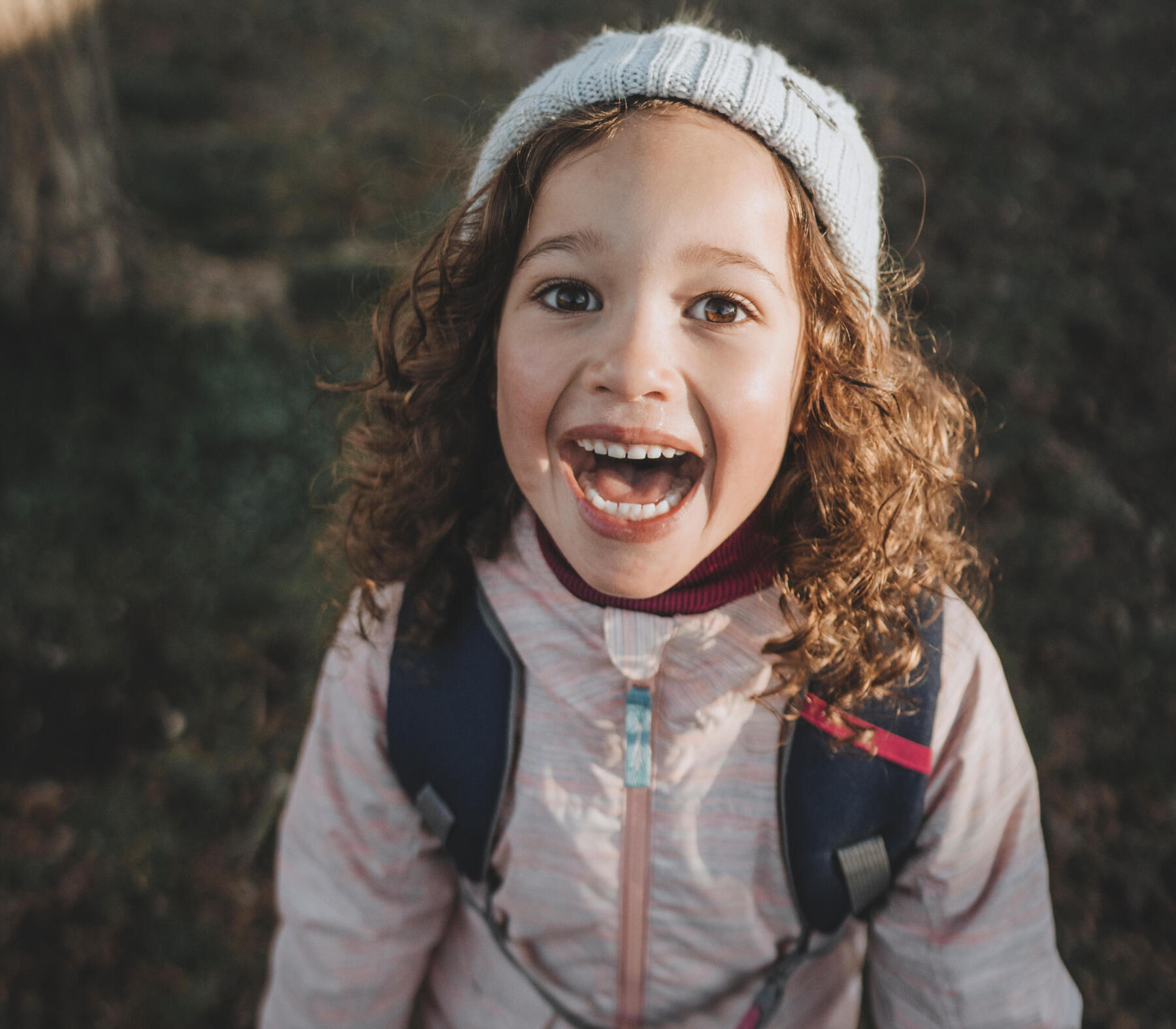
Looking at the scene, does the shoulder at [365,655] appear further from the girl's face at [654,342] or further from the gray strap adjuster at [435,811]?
the girl's face at [654,342]

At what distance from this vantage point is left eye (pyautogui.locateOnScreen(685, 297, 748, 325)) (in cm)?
123

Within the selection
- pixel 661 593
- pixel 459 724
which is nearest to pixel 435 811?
pixel 459 724

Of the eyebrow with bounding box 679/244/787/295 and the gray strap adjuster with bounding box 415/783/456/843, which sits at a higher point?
the eyebrow with bounding box 679/244/787/295

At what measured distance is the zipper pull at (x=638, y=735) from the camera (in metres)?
1.42

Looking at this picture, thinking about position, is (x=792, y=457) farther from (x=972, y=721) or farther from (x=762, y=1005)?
(x=762, y=1005)

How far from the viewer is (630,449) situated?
1224mm

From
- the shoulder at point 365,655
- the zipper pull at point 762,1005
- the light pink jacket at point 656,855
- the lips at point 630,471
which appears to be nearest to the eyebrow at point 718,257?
the lips at point 630,471

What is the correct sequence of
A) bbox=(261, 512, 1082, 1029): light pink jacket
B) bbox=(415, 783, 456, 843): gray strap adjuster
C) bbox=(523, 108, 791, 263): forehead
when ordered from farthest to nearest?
bbox=(415, 783, 456, 843): gray strap adjuster → bbox=(261, 512, 1082, 1029): light pink jacket → bbox=(523, 108, 791, 263): forehead

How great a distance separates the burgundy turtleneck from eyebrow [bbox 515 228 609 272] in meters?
0.48

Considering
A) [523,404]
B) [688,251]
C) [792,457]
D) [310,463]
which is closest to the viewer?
[688,251]

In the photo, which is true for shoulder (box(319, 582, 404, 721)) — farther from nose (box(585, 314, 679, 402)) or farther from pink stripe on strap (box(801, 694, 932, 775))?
pink stripe on strap (box(801, 694, 932, 775))

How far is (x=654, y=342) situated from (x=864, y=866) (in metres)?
0.89

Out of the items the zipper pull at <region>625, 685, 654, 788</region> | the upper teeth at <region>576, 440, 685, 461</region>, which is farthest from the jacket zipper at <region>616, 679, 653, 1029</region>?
the upper teeth at <region>576, 440, 685, 461</region>

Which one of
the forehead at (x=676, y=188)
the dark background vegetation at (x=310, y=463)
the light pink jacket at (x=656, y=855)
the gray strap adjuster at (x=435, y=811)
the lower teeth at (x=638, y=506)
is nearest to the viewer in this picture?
the forehead at (x=676, y=188)
